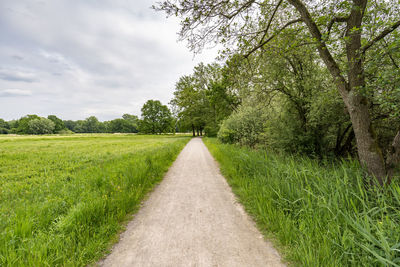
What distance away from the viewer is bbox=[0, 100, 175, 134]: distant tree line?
53.4 meters

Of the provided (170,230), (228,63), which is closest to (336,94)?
(228,63)

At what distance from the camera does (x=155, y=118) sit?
54.0 meters

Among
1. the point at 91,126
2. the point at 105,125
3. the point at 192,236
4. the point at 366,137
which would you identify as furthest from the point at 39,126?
the point at 366,137

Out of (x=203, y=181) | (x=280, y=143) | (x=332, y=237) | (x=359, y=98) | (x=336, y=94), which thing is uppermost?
(x=336, y=94)

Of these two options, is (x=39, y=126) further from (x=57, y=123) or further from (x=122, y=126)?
(x=122, y=126)

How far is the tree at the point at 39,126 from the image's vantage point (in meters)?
70.0

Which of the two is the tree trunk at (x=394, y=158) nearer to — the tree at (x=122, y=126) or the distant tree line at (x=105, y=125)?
the distant tree line at (x=105, y=125)

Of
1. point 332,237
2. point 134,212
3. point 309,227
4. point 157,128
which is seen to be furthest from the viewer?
point 157,128

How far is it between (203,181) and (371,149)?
482cm

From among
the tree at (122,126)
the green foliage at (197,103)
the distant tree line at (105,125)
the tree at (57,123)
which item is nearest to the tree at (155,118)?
the distant tree line at (105,125)

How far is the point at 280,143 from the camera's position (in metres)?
7.58

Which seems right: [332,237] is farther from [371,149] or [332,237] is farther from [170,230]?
[371,149]

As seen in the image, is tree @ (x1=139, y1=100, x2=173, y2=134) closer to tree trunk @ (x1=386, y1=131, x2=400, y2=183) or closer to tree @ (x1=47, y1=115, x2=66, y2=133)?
tree trunk @ (x1=386, y1=131, x2=400, y2=183)

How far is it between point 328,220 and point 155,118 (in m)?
55.0
